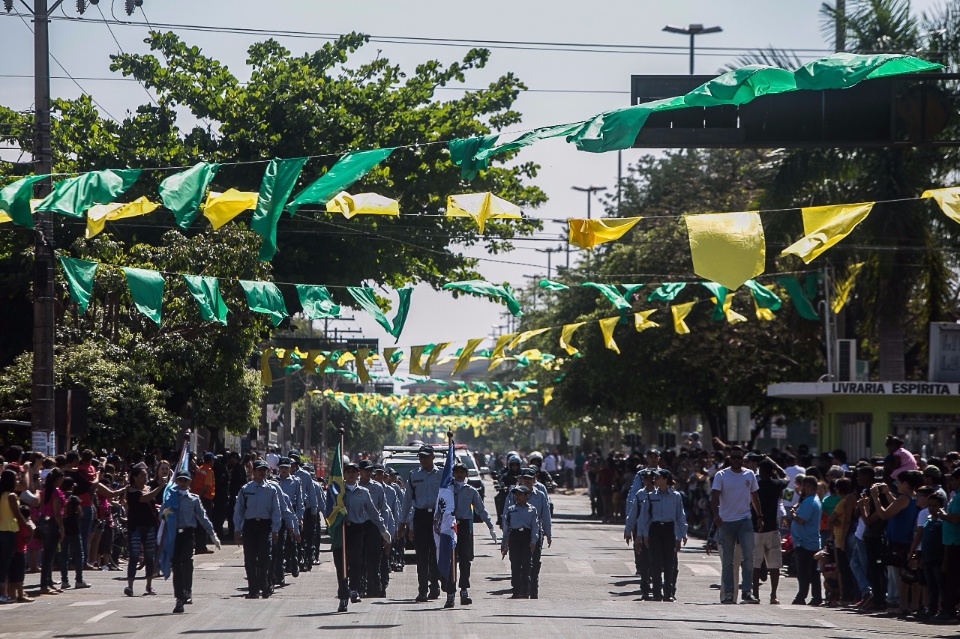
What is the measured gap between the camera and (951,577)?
634 inches

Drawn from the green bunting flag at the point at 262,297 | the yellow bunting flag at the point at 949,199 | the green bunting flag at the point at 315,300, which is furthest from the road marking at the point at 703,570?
the yellow bunting flag at the point at 949,199

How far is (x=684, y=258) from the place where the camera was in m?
41.8

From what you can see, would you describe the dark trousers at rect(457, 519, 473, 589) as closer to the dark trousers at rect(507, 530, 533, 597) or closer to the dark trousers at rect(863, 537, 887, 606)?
the dark trousers at rect(507, 530, 533, 597)

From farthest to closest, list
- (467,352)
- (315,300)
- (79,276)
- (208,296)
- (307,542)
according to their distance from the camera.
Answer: (467,352), (315,300), (208,296), (307,542), (79,276)

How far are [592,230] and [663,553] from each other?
4273 mm

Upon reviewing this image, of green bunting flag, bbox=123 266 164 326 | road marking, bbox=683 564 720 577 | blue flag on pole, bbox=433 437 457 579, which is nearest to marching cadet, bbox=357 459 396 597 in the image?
blue flag on pole, bbox=433 437 457 579

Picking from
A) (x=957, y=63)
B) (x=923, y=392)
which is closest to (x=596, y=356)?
(x=923, y=392)

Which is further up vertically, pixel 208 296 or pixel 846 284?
pixel 846 284

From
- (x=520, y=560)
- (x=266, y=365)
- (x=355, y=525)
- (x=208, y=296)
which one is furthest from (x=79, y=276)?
→ (x=266, y=365)

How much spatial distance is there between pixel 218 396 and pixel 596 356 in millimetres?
13594

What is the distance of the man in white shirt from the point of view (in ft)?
60.2

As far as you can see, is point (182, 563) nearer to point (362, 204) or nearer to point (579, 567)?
point (362, 204)

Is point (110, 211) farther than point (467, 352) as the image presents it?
No

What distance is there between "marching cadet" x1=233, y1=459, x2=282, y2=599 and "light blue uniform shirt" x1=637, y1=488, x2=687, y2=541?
15.3 feet
